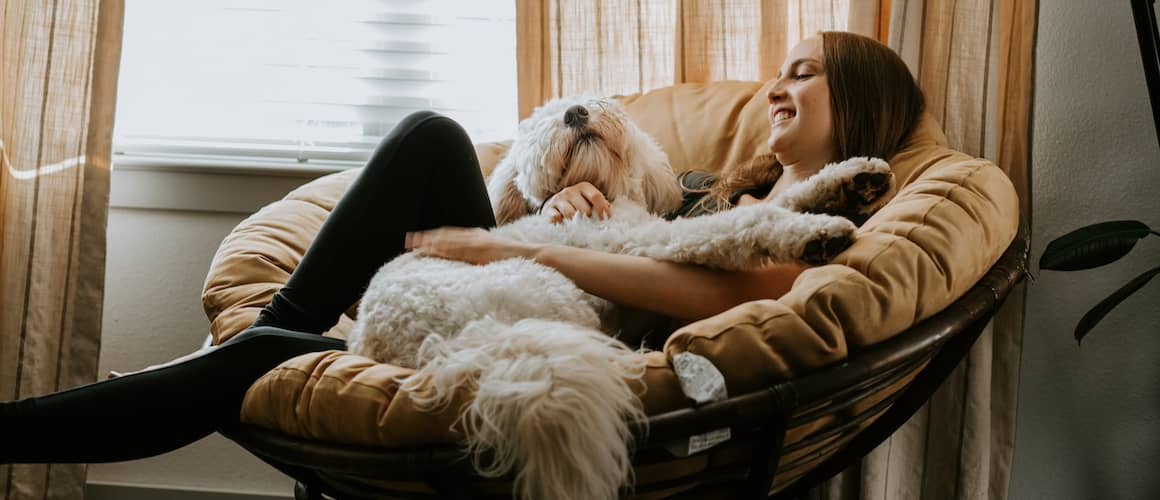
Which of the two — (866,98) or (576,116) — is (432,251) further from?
(866,98)

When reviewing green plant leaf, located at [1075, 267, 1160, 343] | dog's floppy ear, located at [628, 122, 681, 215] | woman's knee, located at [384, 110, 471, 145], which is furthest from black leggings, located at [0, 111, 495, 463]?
green plant leaf, located at [1075, 267, 1160, 343]

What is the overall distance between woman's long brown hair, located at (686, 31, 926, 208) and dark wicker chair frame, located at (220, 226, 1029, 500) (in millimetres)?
439

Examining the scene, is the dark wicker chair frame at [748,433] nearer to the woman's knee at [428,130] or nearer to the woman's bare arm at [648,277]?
the woman's bare arm at [648,277]

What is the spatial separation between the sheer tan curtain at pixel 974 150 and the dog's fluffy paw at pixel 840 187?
599 mm

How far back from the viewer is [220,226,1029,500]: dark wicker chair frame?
0.99 m

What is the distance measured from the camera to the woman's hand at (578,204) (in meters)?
1.62

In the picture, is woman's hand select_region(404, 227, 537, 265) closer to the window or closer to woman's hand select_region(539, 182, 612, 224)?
woman's hand select_region(539, 182, 612, 224)

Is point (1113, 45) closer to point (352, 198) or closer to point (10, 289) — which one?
point (352, 198)

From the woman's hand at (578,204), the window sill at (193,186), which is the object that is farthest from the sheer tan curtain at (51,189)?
the woman's hand at (578,204)

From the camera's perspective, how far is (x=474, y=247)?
57.5 inches

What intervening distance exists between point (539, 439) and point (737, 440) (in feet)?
0.94

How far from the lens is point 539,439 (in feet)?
2.95

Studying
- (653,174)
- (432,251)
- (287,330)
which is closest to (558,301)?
(432,251)

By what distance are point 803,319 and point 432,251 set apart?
66 centimetres
